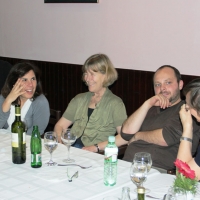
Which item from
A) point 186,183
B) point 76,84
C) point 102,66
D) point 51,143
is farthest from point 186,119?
point 76,84

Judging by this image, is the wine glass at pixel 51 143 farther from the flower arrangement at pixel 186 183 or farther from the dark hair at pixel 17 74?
the dark hair at pixel 17 74

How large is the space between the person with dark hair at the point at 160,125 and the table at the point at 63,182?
0.55 metres

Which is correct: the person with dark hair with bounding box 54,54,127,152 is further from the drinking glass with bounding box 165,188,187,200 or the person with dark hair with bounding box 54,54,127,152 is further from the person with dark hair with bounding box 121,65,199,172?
the drinking glass with bounding box 165,188,187,200

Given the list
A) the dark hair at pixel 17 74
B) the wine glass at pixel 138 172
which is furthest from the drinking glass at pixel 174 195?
the dark hair at pixel 17 74

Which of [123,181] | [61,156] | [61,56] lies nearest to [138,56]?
[61,56]

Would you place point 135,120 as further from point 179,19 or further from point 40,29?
point 40,29

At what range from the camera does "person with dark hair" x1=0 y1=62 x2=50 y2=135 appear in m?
3.37

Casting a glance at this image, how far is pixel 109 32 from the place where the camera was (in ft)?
14.2

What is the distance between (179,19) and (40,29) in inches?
78.3

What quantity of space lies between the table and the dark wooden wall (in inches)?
67.1

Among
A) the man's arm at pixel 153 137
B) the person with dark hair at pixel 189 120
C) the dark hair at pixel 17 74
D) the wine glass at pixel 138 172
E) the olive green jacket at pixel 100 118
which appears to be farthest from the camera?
the dark hair at pixel 17 74

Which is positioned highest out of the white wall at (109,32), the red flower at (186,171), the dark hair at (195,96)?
the white wall at (109,32)

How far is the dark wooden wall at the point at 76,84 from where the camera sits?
13.6ft

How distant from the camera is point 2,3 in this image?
18.1 feet
